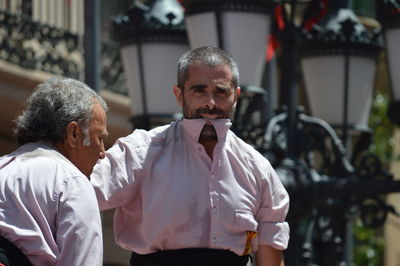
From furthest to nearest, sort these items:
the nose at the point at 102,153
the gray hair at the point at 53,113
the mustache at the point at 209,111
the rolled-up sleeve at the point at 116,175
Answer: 1. the mustache at the point at 209,111
2. the rolled-up sleeve at the point at 116,175
3. the nose at the point at 102,153
4. the gray hair at the point at 53,113

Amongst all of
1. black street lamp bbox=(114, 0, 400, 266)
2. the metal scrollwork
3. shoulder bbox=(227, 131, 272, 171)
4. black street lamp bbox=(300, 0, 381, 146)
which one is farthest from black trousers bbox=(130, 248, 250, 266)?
the metal scrollwork

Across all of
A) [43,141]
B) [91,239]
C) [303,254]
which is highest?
[43,141]

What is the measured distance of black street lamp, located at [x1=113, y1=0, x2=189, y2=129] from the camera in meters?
8.79

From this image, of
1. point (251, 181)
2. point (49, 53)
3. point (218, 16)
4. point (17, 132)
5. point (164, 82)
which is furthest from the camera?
point (49, 53)

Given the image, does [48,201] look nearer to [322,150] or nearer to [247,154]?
[247,154]

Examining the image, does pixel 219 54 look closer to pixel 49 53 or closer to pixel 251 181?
pixel 251 181

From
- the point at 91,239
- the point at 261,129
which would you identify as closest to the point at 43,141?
the point at 91,239

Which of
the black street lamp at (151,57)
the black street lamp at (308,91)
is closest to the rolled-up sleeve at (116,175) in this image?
the black street lamp at (308,91)

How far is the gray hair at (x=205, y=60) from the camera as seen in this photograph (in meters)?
4.95

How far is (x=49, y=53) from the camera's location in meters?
17.2

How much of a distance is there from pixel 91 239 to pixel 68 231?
0.09 metres

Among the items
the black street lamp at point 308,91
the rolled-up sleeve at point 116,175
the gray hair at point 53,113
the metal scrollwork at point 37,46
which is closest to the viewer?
the gray hair at point 53,113

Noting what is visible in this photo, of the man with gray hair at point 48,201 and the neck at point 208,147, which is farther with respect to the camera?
the neck at point 208,147

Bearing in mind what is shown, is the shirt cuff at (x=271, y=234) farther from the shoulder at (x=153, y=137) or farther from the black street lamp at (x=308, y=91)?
the black street lamp at (x=308, y=91)
